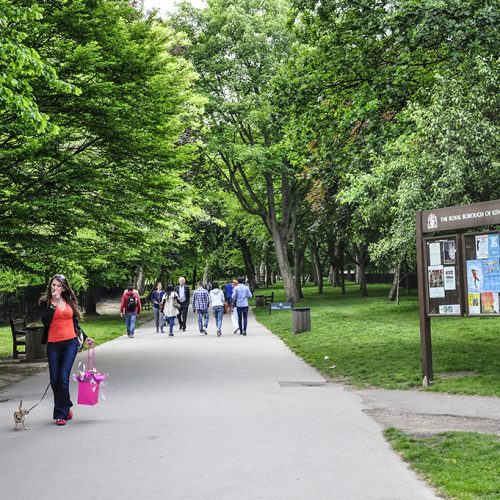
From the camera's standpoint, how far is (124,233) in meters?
15.5

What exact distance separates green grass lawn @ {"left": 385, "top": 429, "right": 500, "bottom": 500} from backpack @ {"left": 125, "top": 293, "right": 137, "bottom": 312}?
15.2 m

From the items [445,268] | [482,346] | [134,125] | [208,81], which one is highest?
[208,81]

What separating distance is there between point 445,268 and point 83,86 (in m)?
7.04

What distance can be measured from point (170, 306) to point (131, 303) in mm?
1485

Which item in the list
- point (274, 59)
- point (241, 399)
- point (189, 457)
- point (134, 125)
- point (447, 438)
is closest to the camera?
point (189, 457)

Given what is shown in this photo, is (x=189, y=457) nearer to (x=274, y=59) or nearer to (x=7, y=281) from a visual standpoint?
(x=7, y=281)

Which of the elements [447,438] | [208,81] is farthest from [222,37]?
[447,438]

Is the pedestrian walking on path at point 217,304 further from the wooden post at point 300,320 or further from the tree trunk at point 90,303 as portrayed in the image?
the tree trunk at point 90,303

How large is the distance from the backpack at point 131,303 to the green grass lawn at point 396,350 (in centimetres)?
461

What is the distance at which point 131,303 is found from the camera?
21625mm

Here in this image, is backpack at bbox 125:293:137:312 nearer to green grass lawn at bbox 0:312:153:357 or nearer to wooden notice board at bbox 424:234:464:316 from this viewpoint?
green grass lawn at bbox 0:312:153:357

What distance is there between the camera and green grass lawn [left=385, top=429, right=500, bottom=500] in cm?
510

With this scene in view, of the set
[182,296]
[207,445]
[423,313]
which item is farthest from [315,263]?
[207,445]

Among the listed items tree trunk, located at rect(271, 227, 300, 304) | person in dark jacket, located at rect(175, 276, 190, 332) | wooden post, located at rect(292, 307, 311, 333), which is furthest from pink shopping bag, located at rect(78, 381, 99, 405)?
tree trunk, located at rect(271, 227, 300, 304)
